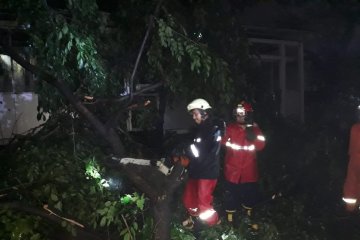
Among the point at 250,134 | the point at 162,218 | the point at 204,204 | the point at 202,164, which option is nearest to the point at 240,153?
the point at 250,134

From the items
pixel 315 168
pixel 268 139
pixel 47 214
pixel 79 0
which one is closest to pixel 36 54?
pixel 79 0

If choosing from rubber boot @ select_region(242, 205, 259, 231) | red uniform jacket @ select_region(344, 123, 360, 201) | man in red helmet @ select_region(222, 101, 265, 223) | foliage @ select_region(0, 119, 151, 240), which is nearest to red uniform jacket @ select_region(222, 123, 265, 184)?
man in red helmet @ select_region(222, 101, 265, 223)

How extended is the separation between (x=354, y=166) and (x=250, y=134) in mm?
1431

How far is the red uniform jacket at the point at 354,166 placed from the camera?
4758 mm

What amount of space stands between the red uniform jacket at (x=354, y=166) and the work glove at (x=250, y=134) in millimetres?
Result: 1287

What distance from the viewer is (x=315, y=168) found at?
6.68 metres

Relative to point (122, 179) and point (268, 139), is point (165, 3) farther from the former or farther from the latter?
point (268, 139)

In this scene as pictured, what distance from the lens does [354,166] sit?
4.80 m

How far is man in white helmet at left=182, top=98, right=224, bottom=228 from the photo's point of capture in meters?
4.23

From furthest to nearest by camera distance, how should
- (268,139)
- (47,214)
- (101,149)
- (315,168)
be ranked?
(268,139), (315,168), (101,149), (47,214)

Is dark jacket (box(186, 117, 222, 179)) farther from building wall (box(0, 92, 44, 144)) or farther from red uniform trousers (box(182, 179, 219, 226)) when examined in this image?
building wall (box(0, 92, 44, 144))

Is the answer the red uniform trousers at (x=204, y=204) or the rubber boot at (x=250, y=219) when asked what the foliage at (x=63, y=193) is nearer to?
the red uniform trousers at (x=204, y=204)

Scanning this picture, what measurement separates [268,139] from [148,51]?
11.7 feet

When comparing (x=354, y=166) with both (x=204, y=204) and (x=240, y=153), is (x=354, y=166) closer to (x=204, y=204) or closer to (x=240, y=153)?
(x=240, y=153)
